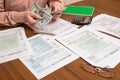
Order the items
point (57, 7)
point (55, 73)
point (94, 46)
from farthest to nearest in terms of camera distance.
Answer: point (57, 7), point (94, 46), point (55, 73)

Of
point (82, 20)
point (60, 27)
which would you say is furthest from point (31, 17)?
point (82, 20)

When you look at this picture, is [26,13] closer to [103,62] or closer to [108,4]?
[103,62]

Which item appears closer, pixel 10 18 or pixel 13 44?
pixel 13 44

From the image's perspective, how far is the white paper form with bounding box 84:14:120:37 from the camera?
41.4 inches

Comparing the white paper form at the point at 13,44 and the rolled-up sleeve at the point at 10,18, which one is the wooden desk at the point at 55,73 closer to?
the white paper form at the point at 13,44

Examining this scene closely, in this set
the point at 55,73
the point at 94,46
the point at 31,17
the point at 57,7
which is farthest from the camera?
the point at 57,7

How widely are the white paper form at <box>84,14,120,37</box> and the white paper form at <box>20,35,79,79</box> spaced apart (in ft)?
0.96

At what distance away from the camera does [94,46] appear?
0.91 metres

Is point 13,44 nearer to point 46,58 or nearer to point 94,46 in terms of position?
point 46,58

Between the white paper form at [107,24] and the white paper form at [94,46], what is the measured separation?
61mm

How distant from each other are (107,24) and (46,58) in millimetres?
484

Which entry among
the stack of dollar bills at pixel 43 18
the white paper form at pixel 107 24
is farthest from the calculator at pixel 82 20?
the stack of dollar bills at pixel 43 18

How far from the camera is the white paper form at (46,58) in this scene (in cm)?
80

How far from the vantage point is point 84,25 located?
3.69 ft
